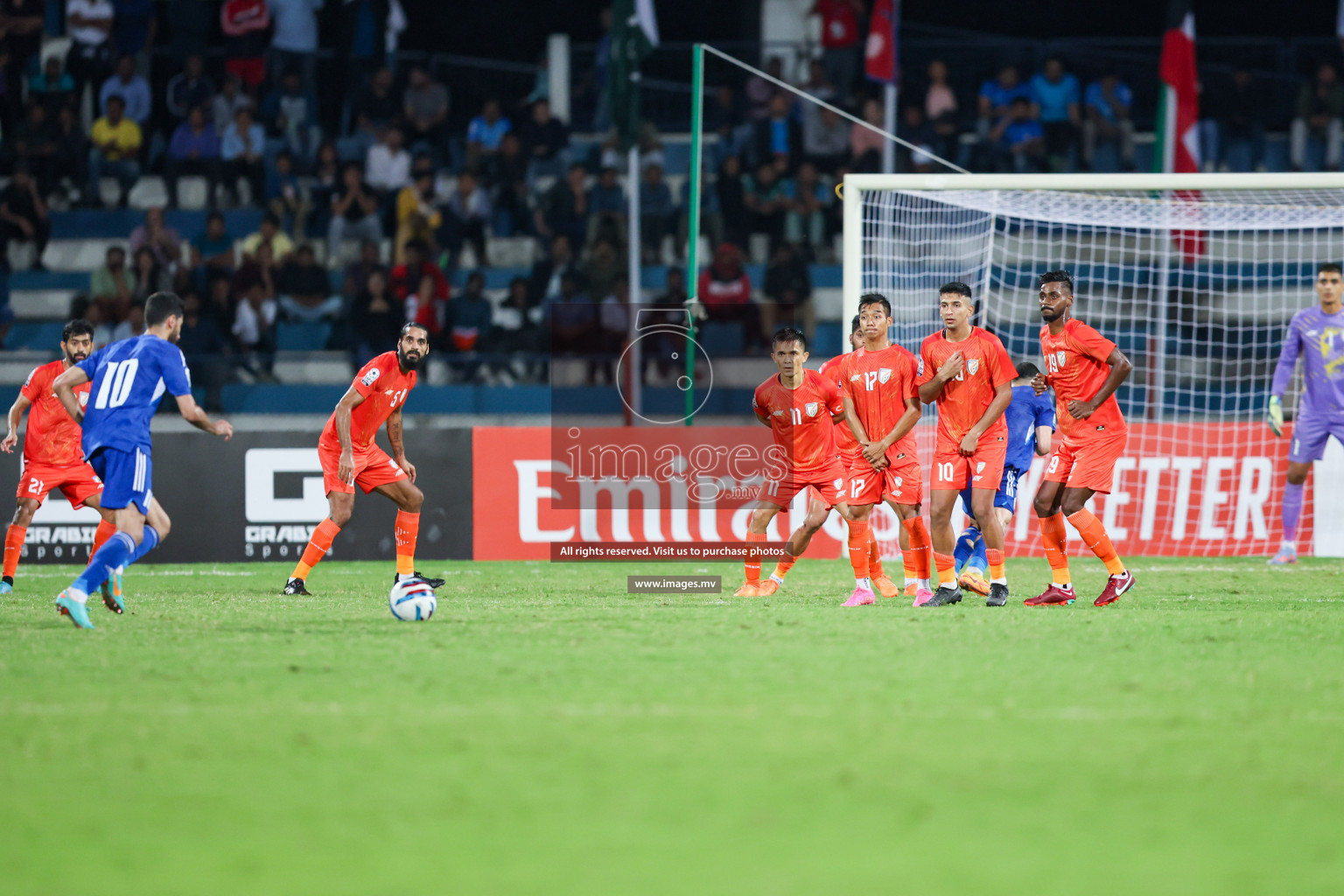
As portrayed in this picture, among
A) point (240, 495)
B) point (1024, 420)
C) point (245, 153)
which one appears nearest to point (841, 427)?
point (1024, 420)

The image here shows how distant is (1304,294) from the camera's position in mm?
16156

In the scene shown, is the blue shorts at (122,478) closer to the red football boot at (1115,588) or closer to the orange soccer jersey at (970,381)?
the orange soccer jersey at (970,381)

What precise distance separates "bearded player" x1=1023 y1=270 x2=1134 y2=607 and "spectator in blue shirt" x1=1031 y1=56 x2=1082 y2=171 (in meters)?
9.97

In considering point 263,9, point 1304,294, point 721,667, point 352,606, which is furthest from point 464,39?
point 721,667

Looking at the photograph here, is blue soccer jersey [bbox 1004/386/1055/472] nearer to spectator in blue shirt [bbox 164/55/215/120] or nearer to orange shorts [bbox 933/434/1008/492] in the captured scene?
orange shorts [bbox 933/434/1008/492]

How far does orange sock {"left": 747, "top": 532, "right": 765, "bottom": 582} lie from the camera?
998cm

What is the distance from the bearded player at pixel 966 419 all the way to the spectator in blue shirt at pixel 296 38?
13218 mm

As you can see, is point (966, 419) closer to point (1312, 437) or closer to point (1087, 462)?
point (1087, 462)

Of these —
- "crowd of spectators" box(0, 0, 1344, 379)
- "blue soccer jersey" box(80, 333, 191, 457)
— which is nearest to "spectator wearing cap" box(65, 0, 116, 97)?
"crowd of spectators" box(0, 0, 1344, 379)

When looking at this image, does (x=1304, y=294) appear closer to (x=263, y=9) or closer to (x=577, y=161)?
(x=577, y=161)

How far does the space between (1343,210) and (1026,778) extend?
10508mm

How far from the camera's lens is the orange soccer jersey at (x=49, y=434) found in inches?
430

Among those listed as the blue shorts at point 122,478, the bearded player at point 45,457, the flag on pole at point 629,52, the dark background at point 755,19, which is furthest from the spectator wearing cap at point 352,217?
the blue shorts at point 122,478

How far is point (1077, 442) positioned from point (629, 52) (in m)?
8.86
